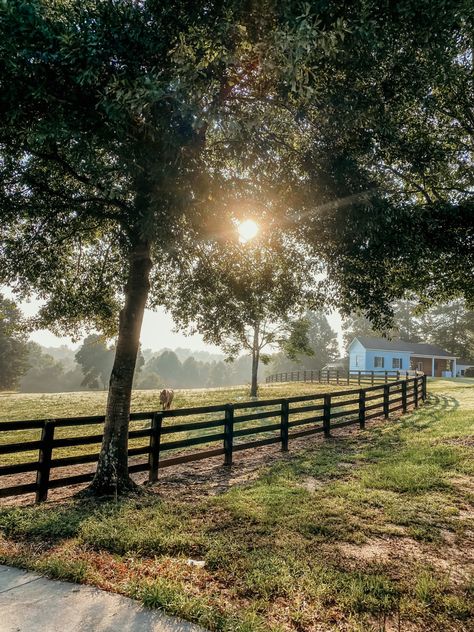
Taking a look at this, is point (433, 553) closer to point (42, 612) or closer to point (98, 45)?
point (42, 612)

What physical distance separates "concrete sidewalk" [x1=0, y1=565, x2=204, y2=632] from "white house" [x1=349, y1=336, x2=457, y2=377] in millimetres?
51537

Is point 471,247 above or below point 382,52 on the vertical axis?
below

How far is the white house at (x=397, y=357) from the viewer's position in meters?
53.1

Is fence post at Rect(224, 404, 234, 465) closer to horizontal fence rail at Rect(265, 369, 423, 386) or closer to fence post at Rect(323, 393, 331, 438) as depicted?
fence post at Rect(323, 393, 331, 438)

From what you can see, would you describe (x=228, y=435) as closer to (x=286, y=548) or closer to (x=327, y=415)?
(x=327, y=415)

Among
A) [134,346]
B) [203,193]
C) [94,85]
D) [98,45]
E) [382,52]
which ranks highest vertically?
[382,52]

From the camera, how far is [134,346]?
7.96 m

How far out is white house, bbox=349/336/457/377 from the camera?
174 ft

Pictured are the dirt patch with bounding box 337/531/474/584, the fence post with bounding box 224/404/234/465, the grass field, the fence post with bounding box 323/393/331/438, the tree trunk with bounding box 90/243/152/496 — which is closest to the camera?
the grass field

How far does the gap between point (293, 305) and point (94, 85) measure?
7.89 meters

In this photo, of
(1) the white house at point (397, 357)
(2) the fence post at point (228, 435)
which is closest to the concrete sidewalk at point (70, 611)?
(2) the fence post at point (228, 435)

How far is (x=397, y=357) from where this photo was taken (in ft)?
178

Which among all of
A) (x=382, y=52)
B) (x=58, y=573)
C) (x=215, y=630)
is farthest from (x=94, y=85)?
(x=215, y=630)

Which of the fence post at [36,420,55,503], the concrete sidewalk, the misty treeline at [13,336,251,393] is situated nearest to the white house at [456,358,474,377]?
the misty treeline at [13,336,251,393]
